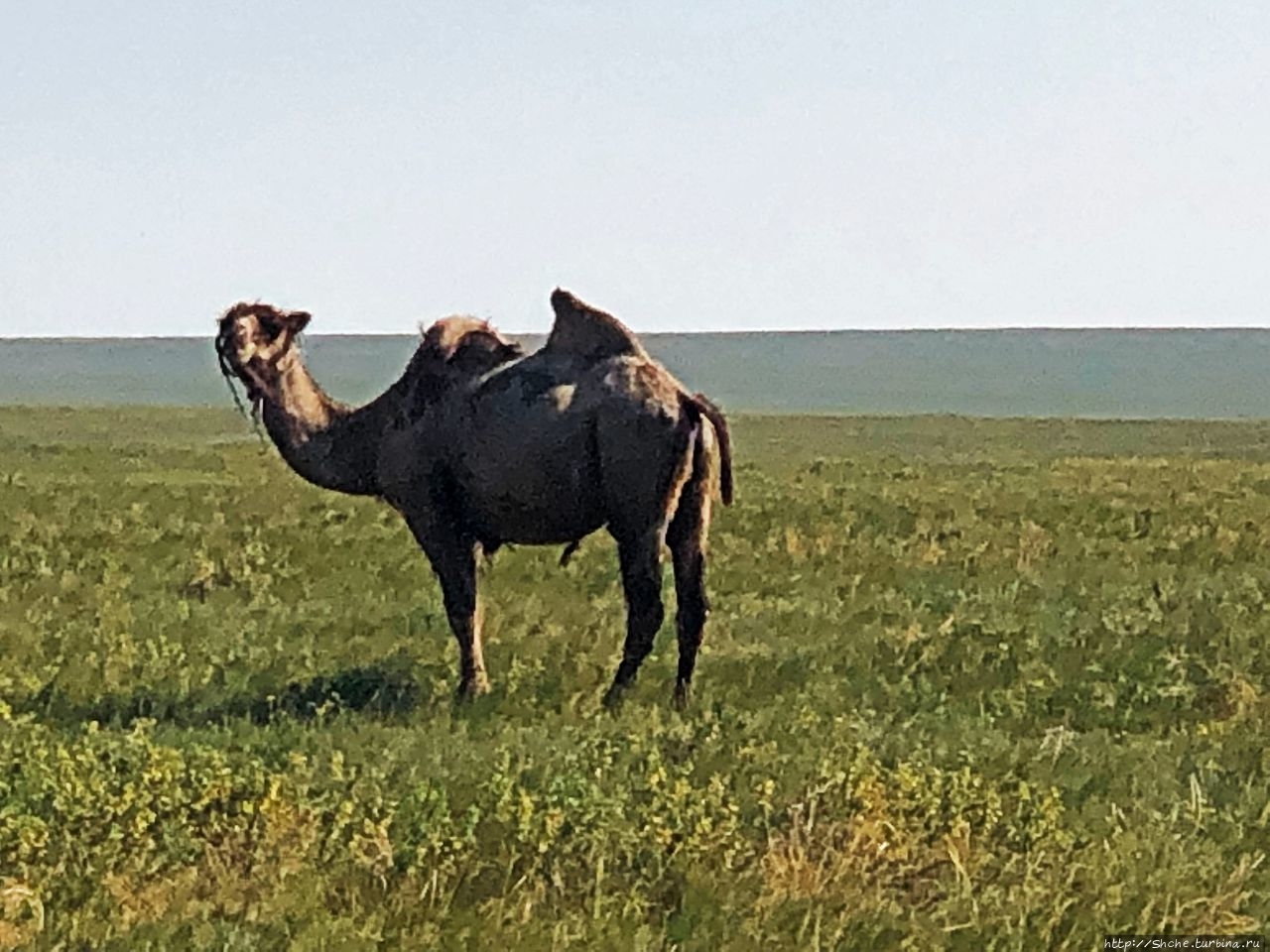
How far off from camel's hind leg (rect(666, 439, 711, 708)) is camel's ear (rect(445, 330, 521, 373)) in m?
1.50

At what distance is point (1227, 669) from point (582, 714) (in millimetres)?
3598

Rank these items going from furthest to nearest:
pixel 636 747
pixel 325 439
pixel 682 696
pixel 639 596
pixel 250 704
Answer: pixel 325 439, pixel 639 596, pixel 682 696, pixel 250 704, pixel 636 747

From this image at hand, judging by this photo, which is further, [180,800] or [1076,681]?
[1076,681]

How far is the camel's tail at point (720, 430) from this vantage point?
9945 millimetres

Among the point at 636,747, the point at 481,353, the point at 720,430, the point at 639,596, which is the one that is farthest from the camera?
the point at 481,353

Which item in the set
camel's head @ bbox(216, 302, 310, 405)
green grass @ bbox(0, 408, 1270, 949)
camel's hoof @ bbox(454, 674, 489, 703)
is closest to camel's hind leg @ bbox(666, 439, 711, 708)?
green grass @ bbox(0, 408, 1270, 949)

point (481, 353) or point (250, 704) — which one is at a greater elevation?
point (481, 353)

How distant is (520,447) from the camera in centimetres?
1027

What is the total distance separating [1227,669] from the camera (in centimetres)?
1053

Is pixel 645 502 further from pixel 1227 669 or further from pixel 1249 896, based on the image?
pixel 1249 896

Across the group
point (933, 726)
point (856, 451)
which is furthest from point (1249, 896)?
point (856, 451)

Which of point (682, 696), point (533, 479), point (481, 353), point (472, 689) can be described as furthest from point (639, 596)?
point (481, 353)

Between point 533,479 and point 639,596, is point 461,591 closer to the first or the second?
point 533,479

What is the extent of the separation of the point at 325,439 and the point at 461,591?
140 cm
